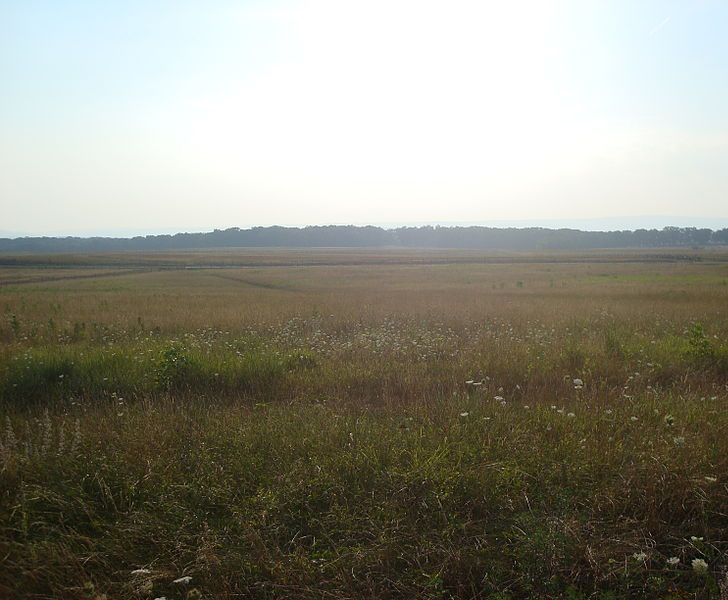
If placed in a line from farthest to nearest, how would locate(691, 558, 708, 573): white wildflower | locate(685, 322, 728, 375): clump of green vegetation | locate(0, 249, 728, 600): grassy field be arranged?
1. locate(685, 322, 728, 375): clump of green vegetation
2. locate(0, 249, 728, 600): grassy field
3. locate(691, 558, 708, 573): white wildflower

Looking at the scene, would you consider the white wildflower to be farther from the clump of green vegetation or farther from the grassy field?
the clump of green vegetation

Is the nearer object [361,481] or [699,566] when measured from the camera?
[699,566]

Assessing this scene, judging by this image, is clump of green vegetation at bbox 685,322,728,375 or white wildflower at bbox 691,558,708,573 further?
clump of green vegetation at bbox 685,322,728,375

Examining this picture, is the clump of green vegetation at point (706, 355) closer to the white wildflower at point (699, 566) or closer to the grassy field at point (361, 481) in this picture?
the grassy field at point (361, 481)

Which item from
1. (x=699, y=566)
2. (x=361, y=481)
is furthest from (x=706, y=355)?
(x=361, y=481)

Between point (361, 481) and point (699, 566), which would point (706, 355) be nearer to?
point (699, 566)

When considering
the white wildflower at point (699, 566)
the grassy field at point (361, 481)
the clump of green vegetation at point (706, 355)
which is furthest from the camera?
the clump of green vegetation at point (706, 355)

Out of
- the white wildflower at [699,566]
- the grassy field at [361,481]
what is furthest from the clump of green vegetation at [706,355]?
the white wildflower at [699,566]

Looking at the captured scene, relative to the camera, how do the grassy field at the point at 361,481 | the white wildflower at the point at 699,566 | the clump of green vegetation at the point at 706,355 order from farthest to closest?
the clump of green vegetation at the point at 706,355
the grassy field at the point at 361,481
the white wildflower at the point at 699,566

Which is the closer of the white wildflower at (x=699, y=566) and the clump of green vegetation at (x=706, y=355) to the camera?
the white wildflower at (x=699, y=566)

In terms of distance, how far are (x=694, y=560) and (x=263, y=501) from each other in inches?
125

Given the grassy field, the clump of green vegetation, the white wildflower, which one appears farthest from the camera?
the clump of green vegetation

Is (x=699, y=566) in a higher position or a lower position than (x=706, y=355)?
lower

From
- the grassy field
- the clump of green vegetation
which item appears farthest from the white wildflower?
the clump of green vegetation
